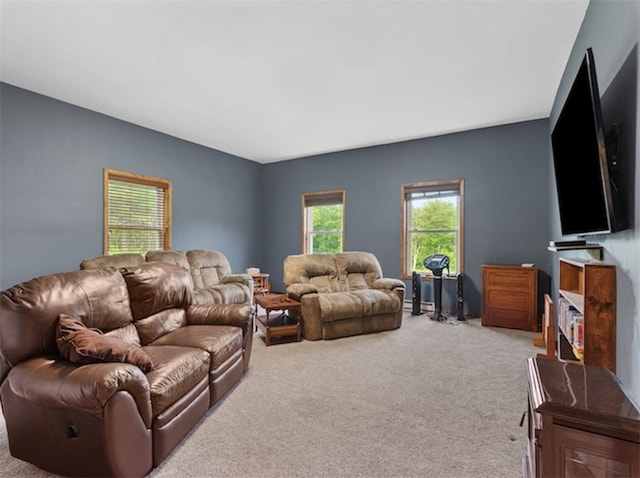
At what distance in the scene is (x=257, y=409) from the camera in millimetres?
2252

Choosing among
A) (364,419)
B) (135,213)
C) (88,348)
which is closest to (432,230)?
(364,419)

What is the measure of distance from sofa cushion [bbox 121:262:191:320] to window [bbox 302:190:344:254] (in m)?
3.80

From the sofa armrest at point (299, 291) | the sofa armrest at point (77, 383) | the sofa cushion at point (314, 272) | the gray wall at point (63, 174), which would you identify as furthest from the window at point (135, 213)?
the sofa armrest at point (77, 383)

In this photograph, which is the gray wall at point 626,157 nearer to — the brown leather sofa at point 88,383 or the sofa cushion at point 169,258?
the brown leather sofa at point 88,383

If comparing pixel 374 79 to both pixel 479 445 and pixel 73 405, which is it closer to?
pixel 479 445

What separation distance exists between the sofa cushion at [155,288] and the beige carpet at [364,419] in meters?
0.91

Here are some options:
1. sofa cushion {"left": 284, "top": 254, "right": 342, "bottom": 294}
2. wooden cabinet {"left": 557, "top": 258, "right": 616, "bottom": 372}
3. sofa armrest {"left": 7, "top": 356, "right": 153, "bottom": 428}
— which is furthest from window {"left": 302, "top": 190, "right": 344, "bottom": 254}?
sofa armrest {"left": 7, "top": 356, "right": 153, "bottom": 428}

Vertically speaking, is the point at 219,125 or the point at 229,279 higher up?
the point at 219,125

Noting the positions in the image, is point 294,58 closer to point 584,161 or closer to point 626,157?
point 584,161

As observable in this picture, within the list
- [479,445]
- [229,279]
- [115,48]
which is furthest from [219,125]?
[479,445]

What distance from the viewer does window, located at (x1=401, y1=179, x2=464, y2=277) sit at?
5.11 meters

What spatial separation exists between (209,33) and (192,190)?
11.0ft

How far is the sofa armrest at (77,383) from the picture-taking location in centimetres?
143

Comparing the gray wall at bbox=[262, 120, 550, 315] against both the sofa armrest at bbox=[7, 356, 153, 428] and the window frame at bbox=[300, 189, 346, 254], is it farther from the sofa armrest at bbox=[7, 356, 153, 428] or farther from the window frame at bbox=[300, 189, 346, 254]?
the sofa armrest at bbox=[7, 356, 153, 428]
